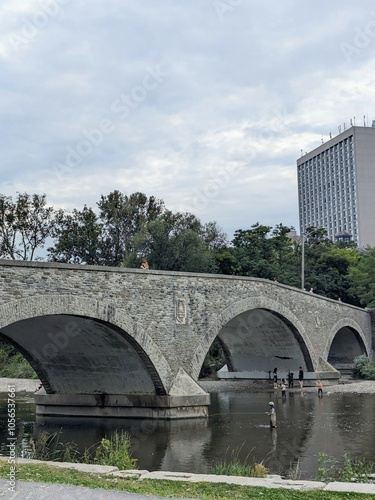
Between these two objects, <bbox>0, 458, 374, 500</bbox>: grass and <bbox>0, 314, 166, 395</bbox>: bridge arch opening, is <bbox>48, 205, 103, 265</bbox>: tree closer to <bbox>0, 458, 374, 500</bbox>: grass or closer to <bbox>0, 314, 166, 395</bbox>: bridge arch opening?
<bbox>0, 314, 166, 395</bbox>: bridge arch opening

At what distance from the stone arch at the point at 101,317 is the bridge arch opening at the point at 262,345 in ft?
32.1

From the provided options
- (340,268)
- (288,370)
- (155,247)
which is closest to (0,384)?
(155,247)

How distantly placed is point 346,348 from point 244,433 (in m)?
30.0

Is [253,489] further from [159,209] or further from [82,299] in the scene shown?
[159,209]

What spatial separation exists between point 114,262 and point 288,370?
20.9 m

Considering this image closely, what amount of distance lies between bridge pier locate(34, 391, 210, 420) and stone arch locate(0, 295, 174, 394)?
2.00 ft

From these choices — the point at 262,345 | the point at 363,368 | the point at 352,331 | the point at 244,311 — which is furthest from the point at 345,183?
the point at 244,311

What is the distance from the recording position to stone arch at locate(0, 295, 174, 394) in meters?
17.6

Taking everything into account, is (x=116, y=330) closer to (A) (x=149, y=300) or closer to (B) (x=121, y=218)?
(A) (x=149, y=300)

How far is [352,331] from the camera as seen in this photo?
146 ft

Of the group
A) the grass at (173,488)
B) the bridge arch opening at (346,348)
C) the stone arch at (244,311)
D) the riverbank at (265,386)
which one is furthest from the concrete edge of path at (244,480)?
the bridge arch opening at (346,348)

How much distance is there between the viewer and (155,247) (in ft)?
150

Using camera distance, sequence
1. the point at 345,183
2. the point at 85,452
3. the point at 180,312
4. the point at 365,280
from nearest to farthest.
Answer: the point at 85,452
the point at 180,312
the point at 365,280
the point at 345,183

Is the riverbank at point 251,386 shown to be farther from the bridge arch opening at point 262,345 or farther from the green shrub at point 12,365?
the green shrub at point 12,365
